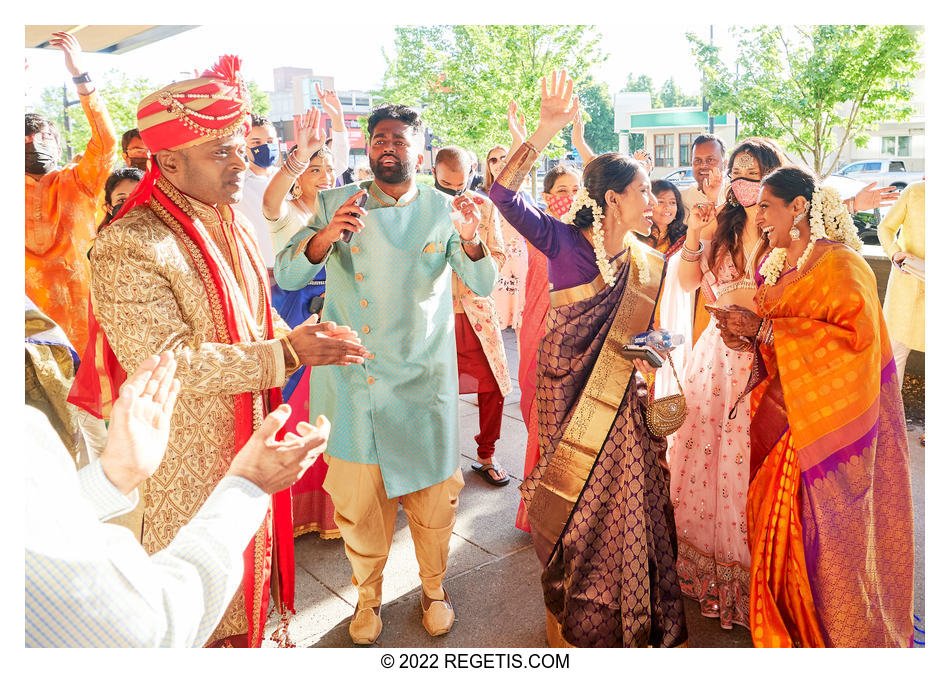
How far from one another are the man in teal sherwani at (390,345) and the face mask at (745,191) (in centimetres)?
131

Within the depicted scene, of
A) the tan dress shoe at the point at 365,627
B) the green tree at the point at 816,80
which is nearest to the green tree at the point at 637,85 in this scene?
the green tree at the point at 816,80

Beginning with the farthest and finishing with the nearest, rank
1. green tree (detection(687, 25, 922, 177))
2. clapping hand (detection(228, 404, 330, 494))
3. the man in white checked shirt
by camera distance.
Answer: green tree (detection(687, 25, 922, 177))
clapping hand (detection(228, 404, 330, 494))
the man in white checked shirt

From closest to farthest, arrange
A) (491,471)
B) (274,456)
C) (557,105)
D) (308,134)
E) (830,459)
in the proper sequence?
(274,456) < (830,459) < (557,105) < (308,134) < (491,471)

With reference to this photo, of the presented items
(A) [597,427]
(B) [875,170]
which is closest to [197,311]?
(A) [597,427]

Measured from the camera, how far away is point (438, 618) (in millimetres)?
2916

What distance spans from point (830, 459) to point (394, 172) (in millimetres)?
1847

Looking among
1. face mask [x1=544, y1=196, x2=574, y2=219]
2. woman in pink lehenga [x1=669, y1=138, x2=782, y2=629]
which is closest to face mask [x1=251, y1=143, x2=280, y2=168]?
face mask [x1=544, y1=196, x2=574, y2=219]

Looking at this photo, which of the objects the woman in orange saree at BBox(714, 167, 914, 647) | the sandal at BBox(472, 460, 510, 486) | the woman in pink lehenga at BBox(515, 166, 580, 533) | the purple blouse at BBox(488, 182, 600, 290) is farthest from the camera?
the sandal at BBox(472, 460, 510, 486)

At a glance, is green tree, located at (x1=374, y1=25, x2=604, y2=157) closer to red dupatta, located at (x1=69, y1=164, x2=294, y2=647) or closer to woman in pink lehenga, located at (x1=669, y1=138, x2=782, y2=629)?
woman in pink lehenga, located at (x1=669, y1=138, x2=782, y2=629)

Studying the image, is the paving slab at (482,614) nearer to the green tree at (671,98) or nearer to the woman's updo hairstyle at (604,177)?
the woman's updo hairstyle at (604,177)

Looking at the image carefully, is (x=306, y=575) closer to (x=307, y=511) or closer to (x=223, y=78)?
(x=307, y=511)

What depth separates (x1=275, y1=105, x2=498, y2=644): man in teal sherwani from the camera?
9.18 ft

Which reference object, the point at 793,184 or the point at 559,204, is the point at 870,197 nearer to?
the point at 793,184

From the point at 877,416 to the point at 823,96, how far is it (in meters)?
6.46
